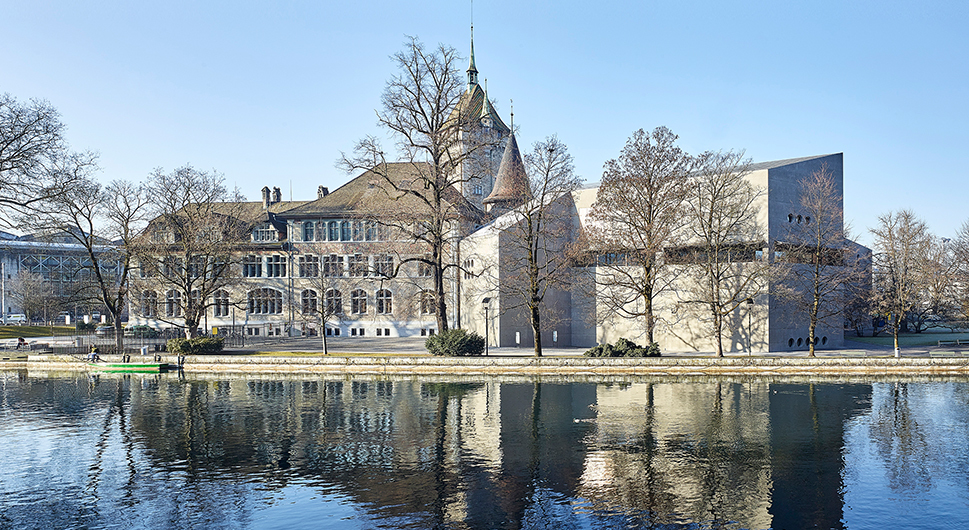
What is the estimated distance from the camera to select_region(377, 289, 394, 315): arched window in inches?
2431

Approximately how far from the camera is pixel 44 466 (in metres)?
21.0

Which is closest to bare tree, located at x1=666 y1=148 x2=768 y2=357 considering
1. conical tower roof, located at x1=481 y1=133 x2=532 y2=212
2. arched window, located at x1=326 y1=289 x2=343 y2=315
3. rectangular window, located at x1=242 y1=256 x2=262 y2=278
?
conical tower roof, located at x1=481 y1=133 x2=532 y2=212

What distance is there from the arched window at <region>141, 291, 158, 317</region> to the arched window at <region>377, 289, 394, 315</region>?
1729 centimetres

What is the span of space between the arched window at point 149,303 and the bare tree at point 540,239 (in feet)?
93.2

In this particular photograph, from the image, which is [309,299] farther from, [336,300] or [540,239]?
[540,239]

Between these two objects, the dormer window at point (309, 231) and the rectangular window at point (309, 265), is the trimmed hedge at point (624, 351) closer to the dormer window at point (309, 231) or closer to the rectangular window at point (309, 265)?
the rectangular window at point (309, 265)

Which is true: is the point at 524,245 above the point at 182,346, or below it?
above

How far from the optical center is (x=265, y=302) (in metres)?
64.6

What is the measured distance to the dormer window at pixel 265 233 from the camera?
213 ft

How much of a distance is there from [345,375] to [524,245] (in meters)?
13.6

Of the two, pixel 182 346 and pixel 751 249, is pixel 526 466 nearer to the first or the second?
pixel 751 249

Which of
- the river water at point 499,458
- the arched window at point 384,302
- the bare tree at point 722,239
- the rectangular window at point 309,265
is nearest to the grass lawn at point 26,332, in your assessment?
the rectangular window at point 309,265

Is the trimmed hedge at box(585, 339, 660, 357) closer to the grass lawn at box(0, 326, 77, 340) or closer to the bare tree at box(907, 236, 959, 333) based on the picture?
the bare tree at box(907, 236, 959, 333)

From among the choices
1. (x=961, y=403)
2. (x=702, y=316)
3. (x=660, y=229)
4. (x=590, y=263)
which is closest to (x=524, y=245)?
(x=590, y=263)
